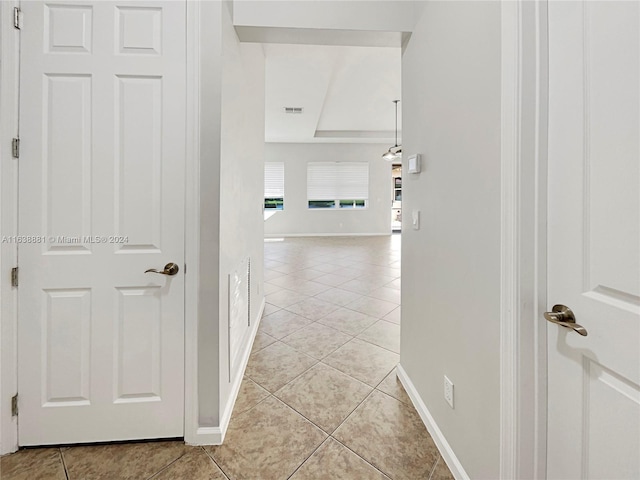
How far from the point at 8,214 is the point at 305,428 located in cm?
183

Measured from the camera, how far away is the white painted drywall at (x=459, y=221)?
1.06 m

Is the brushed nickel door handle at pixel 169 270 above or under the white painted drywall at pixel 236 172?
under

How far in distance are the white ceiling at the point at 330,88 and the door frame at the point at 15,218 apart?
218 centimetres

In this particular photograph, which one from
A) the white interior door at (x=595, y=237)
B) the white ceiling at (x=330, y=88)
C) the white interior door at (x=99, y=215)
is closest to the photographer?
the white interior door at (x=595, y=237)

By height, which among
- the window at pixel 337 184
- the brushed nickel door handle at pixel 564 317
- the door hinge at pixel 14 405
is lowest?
the door hinge at pixel 14 405

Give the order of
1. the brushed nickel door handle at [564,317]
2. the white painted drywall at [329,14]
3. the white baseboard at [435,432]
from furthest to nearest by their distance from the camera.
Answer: the white painted drywall at [329,14] → the white baseboard at [435,432] → the brushed nickel door handle at [564,317]

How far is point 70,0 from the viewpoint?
1.40 m

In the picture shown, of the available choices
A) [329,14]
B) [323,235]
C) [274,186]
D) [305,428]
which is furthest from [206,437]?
[274,186]

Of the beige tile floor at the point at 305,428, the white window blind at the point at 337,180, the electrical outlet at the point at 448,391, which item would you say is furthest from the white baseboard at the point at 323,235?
the electrical outlet at the point at 448,391

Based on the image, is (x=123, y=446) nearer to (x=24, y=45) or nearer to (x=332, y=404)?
(x=332, y=404)

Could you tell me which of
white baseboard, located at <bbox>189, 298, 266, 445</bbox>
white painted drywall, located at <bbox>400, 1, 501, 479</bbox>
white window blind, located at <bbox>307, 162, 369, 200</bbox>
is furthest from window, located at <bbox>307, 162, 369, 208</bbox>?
white baseboard, located at <bbox>189, 298, 266, 445</bbox>

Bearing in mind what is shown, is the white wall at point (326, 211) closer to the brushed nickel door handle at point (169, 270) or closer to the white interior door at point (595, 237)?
the brushed nickel door handle at point (169, 270)

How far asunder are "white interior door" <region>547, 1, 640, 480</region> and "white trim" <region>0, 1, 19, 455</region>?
2.20 meters

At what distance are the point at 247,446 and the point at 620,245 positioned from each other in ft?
5.60
